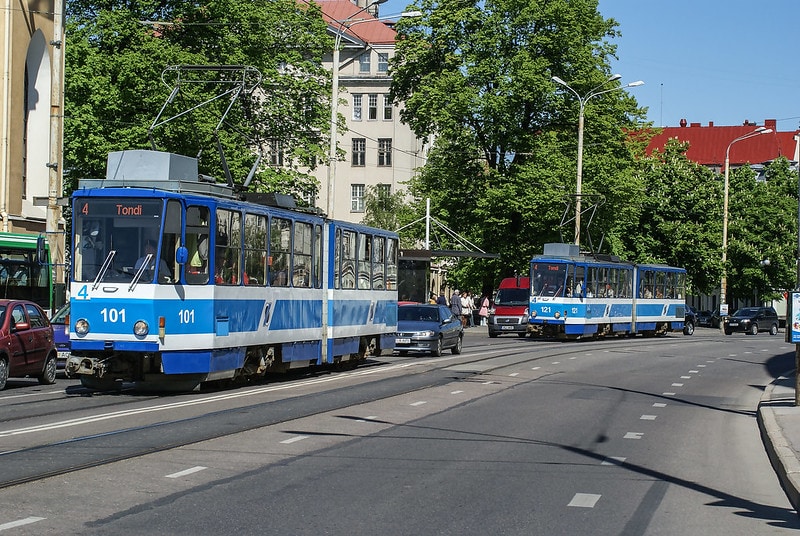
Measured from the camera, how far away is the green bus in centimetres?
2628

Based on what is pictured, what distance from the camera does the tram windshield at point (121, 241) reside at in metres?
17.3

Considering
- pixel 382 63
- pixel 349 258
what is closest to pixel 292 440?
pixel 349 258

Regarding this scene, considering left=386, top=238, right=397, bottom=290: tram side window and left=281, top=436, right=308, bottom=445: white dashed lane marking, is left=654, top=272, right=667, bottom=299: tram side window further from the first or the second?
left=281, top=436, right=308, bottom=445: white dashed lane marking

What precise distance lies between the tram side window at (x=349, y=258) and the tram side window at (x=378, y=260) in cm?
130

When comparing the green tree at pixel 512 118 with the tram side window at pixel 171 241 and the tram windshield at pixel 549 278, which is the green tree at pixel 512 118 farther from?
the tram side window at pixel 171 241

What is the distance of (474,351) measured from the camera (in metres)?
34.1

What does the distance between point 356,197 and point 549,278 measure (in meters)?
46.1

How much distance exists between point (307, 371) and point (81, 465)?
14750 mm

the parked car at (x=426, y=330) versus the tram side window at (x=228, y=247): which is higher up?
the tram side window at (x=228, y=247)

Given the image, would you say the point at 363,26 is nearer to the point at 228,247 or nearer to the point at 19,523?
the point at 228,247

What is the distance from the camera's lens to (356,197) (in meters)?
88.7

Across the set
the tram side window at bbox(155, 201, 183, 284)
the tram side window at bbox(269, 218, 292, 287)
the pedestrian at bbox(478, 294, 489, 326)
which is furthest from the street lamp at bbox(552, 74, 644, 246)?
the tram side window at bbox(155, 201, 183, 284)

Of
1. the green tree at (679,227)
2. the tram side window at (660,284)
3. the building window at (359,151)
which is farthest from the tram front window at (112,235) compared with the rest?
the building window at (359,151)

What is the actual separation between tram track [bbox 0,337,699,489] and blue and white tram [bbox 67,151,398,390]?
0.61 metres
